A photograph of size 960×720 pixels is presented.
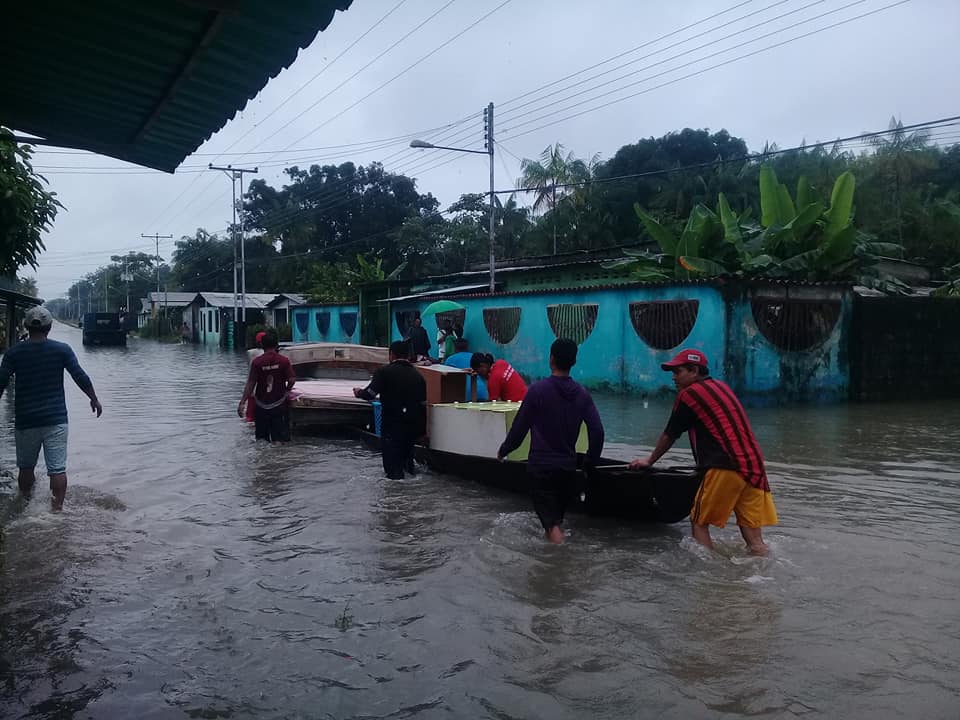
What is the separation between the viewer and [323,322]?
121ft

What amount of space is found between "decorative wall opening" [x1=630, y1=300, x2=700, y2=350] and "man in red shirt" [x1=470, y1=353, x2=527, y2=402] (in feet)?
26.4

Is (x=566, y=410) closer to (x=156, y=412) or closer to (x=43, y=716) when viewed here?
(x=43, y=716)

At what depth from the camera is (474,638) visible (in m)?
4.88

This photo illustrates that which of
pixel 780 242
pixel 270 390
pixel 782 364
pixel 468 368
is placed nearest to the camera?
pixel 468 368

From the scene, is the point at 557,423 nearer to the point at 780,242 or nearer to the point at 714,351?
the point at 714,351

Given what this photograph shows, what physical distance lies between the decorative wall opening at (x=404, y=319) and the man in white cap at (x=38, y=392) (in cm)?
2108

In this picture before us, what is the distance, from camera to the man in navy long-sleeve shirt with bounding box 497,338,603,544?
6305 mm

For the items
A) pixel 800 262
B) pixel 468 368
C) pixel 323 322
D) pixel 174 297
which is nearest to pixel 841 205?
pixel 800 262

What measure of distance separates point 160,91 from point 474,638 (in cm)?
359

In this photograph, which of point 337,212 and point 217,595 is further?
point 337,212

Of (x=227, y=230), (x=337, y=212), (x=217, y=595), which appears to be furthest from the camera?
(x=227, y=230)

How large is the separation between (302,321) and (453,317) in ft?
54.9

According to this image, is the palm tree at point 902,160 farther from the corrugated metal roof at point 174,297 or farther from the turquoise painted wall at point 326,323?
the corrugated metal roof at point 174,297

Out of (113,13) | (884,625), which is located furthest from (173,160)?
(884,625)
